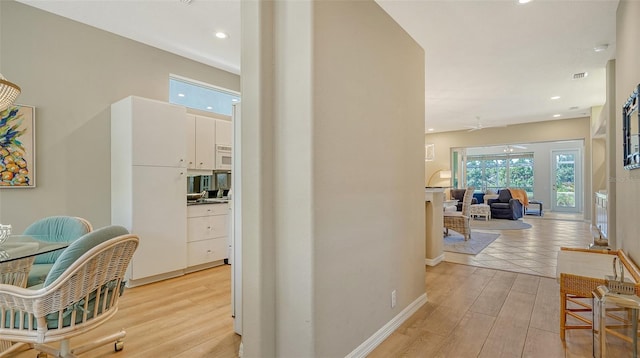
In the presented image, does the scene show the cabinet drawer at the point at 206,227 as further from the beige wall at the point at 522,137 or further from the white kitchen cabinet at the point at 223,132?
the beige wall at the point at 522,137

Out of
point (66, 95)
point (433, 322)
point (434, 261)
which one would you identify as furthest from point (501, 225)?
point (66, 95)

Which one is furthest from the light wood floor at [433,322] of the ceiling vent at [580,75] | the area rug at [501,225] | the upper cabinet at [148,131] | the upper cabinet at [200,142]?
the area rug at [501,225]

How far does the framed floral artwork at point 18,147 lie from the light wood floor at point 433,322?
63.3 inches

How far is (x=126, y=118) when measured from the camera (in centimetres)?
351

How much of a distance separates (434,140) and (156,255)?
9.64 metres

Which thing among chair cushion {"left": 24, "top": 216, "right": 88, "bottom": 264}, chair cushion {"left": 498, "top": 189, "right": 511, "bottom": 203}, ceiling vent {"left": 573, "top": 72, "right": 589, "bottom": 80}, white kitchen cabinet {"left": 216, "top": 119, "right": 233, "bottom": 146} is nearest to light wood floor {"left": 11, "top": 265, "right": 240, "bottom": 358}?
chair cushion {"left": 24, "top": 216, "right": 88, "bottom": 264}

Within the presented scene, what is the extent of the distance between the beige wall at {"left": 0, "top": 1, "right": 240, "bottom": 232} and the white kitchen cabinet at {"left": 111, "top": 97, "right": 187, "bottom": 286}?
0.59 feet

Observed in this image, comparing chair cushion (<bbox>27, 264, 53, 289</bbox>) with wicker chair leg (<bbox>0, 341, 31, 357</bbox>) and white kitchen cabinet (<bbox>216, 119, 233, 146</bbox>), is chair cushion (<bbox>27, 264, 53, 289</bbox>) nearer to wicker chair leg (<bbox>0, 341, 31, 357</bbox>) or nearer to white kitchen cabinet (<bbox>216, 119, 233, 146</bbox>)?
wicker chair leg (<bbox>0, 341, 31, 357</bbox>)

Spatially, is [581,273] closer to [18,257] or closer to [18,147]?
[18,257]

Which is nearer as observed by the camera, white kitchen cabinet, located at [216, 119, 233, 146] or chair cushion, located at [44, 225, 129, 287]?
chair cushion, located at [44, 225, 129, 287]

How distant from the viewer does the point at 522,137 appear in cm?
891

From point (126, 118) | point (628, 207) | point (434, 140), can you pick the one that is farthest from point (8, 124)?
point (434, 140)

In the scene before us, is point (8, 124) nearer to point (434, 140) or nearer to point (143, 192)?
point (143, 192)

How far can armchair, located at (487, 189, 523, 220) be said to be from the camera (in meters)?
9.03
